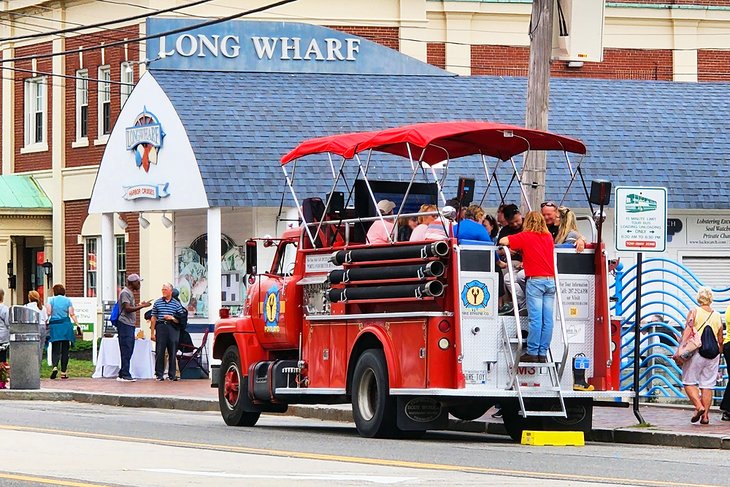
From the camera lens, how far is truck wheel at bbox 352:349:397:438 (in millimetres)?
17891

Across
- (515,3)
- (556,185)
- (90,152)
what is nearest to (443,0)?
(515,3)

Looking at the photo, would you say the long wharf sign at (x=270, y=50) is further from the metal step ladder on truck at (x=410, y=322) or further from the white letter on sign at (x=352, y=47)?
the metal step ladder on truck at (x=410, y=322)

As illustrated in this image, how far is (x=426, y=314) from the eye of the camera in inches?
685

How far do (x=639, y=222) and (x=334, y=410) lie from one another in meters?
5.19

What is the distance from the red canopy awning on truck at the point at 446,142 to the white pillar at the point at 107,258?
52.7 feet

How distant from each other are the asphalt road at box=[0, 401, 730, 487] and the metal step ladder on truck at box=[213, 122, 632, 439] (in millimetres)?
479

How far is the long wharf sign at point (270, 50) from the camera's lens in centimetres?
3925

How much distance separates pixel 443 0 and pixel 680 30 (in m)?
7.23

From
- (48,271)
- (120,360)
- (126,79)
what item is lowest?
(120,360)

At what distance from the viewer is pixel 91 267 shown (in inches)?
1711

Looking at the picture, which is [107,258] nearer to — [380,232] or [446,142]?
[446,142]

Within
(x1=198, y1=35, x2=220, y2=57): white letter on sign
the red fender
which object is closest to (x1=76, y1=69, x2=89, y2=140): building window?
(x1=198, y1=35, x2=220, y2=57): white letter on sign

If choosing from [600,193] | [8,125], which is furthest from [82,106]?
[600,193]

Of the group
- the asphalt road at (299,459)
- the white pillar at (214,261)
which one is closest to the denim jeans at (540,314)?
the asphalt road at (299,459)
